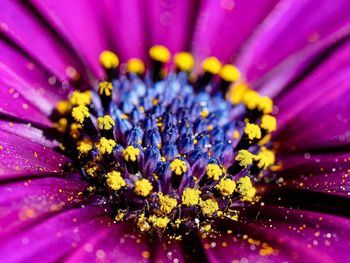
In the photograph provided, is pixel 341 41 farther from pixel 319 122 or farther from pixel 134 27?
pixel 134 27

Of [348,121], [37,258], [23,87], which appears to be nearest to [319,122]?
[348,121]

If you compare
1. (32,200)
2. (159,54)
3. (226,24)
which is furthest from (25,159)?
(226,24)

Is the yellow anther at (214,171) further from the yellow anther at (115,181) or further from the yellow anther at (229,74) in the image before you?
the yellow anther at (229,74)

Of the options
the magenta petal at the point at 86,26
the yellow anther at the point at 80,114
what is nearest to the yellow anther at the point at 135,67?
the magenta petal at the point at 86,26

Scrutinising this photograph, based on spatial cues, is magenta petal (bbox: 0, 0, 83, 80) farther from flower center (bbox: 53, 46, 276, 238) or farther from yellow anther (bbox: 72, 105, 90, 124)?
yellow anther (bbox: 72, 105, 90, 124)

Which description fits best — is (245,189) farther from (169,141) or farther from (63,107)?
(63,107)

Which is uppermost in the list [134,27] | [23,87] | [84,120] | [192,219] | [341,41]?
[134,27]
